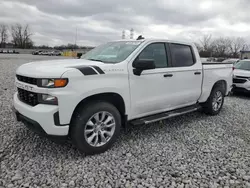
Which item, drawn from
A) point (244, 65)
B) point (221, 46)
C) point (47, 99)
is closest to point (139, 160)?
point (47, 99)

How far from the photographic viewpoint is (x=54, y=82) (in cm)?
274

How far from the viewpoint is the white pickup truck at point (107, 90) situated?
9.21ft

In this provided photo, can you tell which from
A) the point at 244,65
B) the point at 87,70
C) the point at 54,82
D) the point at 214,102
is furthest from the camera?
the point at 244,65

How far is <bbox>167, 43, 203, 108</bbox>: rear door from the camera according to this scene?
4.20 meters

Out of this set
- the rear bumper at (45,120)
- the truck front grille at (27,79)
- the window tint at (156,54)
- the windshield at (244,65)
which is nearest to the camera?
the rear bumper at (45,120)

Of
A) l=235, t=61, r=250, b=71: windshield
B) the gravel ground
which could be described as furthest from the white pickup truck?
l=235, t=61, r=250, b=71: windshield

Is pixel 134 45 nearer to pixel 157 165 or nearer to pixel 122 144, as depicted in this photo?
pixel 122 144

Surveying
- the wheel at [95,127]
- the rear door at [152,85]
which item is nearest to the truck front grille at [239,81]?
the rear door at [152,85]

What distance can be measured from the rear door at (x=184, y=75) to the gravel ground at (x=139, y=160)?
67cm

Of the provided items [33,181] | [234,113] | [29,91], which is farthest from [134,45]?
[234,113]

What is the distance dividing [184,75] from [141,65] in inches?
54.7

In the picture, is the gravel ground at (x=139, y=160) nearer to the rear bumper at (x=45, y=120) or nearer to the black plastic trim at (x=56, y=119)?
the rear bumper at (x=45, y=120)

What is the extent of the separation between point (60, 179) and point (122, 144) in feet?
4.17

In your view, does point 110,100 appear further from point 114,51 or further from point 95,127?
point 114,51
